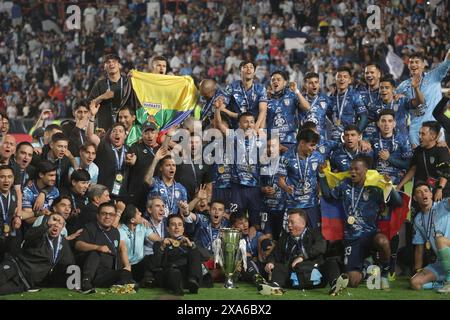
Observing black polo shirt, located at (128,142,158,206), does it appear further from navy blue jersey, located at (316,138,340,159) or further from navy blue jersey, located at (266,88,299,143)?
navy blue jersey, located at (316,138,340,159)

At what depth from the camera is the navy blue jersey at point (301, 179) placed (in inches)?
340

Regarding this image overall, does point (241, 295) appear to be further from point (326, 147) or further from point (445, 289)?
point (326, 147)

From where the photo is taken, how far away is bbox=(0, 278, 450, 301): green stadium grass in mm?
7297

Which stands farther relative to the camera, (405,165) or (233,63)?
(233,63)

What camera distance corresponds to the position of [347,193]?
8406mm

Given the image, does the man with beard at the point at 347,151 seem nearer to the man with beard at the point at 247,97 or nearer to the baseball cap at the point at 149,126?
the man with beard at the point at 247,97

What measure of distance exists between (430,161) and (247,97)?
227cm

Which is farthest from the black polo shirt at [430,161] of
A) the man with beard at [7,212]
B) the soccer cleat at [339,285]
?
the man with beard at [7,212]

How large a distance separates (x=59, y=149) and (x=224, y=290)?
7.62ft

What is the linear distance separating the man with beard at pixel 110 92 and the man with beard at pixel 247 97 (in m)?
1.25

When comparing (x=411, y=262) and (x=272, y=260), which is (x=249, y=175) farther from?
(x=411, y=262)

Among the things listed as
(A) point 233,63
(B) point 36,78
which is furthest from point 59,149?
(B) point 36,78

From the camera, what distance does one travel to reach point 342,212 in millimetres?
8586
